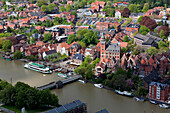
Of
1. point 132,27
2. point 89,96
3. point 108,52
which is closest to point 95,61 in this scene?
point 108,52

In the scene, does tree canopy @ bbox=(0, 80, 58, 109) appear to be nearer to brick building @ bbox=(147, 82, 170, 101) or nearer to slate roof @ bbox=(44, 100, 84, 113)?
slate roof @ bbox=(44, 100, 84, 113)

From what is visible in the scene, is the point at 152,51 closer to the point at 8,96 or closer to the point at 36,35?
the point at 8,96

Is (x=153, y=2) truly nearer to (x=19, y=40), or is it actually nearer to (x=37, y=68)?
(x=19, y=40)

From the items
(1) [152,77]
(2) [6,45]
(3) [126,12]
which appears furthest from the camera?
(3) [126,12]

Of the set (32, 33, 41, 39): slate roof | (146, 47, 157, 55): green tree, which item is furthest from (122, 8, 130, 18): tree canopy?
(146, 47, 157, 55): green tree

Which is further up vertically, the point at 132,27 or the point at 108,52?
the point at 132,27

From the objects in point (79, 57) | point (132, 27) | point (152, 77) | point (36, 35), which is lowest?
point (152, 77)

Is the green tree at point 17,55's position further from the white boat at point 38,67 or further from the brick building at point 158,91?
the brick building at point 158,91

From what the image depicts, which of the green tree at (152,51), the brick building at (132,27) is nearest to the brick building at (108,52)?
the green tree at (152,51)
